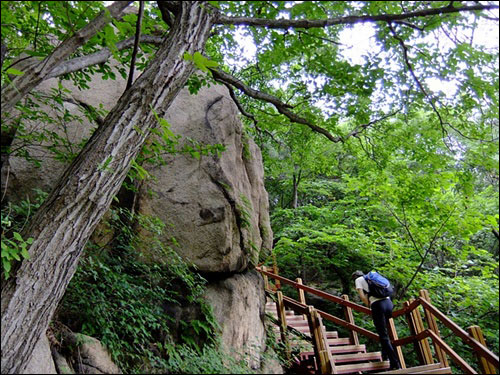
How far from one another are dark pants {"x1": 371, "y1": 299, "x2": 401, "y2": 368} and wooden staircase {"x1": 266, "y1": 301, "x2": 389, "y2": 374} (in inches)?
14.9

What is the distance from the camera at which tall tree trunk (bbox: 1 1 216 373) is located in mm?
2002

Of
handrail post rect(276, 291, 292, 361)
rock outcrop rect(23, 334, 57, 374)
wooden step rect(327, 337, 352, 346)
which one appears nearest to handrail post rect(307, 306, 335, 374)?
handrail post rect(276, 291, 292, 361)

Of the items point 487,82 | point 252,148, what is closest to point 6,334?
point 487,82

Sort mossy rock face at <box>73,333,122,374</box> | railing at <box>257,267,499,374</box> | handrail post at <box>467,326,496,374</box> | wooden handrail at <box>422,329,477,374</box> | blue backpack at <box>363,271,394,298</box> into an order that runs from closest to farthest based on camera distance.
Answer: mossy rock face at <box>73,333,122,374</box> → handrail post at <box>467,326,496,374</box> → railing at <box>257,267,499,374</box> → wooden handrail at <box>422,329,477,374</box> → blue backpack at <box>363,271,394,298</box>

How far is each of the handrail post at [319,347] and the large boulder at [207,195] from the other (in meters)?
1.50

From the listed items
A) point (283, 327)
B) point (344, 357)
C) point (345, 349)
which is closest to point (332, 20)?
point (344, 357)

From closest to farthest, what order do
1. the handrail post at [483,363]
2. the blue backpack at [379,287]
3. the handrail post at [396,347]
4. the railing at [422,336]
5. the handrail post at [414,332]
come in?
the handrail post at [483,363], the railing at [422,336], the handrail post at [414,332], the blue backpack at [379,287], the handrail post at [396,347]

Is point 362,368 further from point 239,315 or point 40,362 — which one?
point 40,362

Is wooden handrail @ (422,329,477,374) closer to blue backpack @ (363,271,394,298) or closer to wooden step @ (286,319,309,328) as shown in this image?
blue backpack @ (363,271,394,298)

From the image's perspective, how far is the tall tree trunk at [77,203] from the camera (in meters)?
2.00

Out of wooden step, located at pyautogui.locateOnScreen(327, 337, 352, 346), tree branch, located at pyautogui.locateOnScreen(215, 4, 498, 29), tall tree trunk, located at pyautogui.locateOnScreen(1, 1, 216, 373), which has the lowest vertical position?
wooden step, located at pyautogui.locateOnScreen(327, 337, 352, 346)

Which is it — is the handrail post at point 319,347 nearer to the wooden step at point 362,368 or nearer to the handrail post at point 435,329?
the wooden step at point 362,368

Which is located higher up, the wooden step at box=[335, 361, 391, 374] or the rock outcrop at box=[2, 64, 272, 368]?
the rock outcrop at box=[2, 64, 272, 368]

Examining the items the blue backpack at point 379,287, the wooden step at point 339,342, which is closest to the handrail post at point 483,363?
the blue backpack at point 379,287
